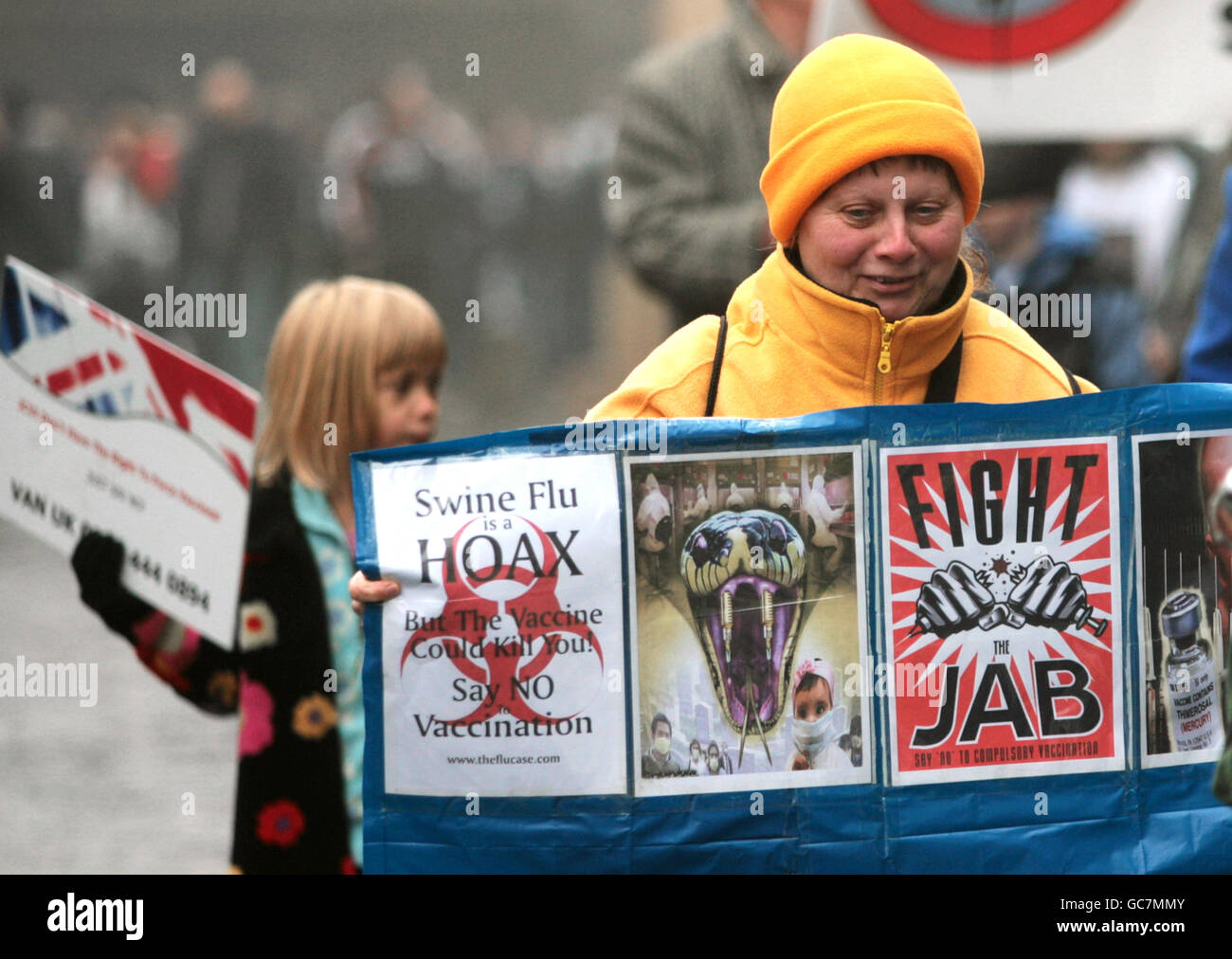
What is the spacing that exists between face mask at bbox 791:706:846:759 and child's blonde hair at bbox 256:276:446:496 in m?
1.51

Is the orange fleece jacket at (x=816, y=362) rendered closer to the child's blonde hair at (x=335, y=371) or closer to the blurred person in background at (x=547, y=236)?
the child's blonde hair at (x=335, y=371)

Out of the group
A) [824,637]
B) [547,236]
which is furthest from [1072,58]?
[547,236]

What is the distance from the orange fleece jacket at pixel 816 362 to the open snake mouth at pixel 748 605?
0.81ft

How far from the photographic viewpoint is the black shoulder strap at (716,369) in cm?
281

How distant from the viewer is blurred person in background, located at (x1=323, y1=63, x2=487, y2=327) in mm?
13422

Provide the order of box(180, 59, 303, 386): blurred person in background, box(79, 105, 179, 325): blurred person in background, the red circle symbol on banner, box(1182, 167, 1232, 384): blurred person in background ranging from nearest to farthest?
box(1182, 167, 1232, 384): blurred person in background
the red circle symbol on banner
box(180, 59, 303, 386): blurred person in background
box(79, 105, 179, 325): blurred person in background

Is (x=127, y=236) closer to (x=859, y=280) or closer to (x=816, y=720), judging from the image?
(x=859, y=280)

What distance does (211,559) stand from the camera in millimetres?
3709

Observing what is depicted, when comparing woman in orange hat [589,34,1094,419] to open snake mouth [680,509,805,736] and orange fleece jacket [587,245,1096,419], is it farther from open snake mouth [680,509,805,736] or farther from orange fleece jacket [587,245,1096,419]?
open snake mouth [680,509,805,736]

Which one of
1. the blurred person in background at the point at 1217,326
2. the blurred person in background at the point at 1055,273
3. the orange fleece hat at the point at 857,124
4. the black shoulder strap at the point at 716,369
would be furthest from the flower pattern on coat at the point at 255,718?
the blurred person in background at the point at 1055,273

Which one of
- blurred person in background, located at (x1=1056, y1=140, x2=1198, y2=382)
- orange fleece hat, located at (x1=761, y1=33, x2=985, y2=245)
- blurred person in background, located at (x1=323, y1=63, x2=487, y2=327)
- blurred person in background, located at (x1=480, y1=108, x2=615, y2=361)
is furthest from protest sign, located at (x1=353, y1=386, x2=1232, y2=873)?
blurred person in background, located at (x1=480, y1=108, x2=615, y2=361)

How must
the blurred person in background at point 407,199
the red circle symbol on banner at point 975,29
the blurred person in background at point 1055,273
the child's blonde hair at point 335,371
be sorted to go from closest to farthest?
1. the child's blonde hair at point 335,371
2. the red circle symbol on banner at point 975,29
3. the blurred person in background at point 1055,273
4. the blurred person in background at point 407,199

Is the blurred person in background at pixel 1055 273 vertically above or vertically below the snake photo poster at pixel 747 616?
above

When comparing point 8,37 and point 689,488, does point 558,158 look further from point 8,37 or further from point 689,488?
point 689,488
